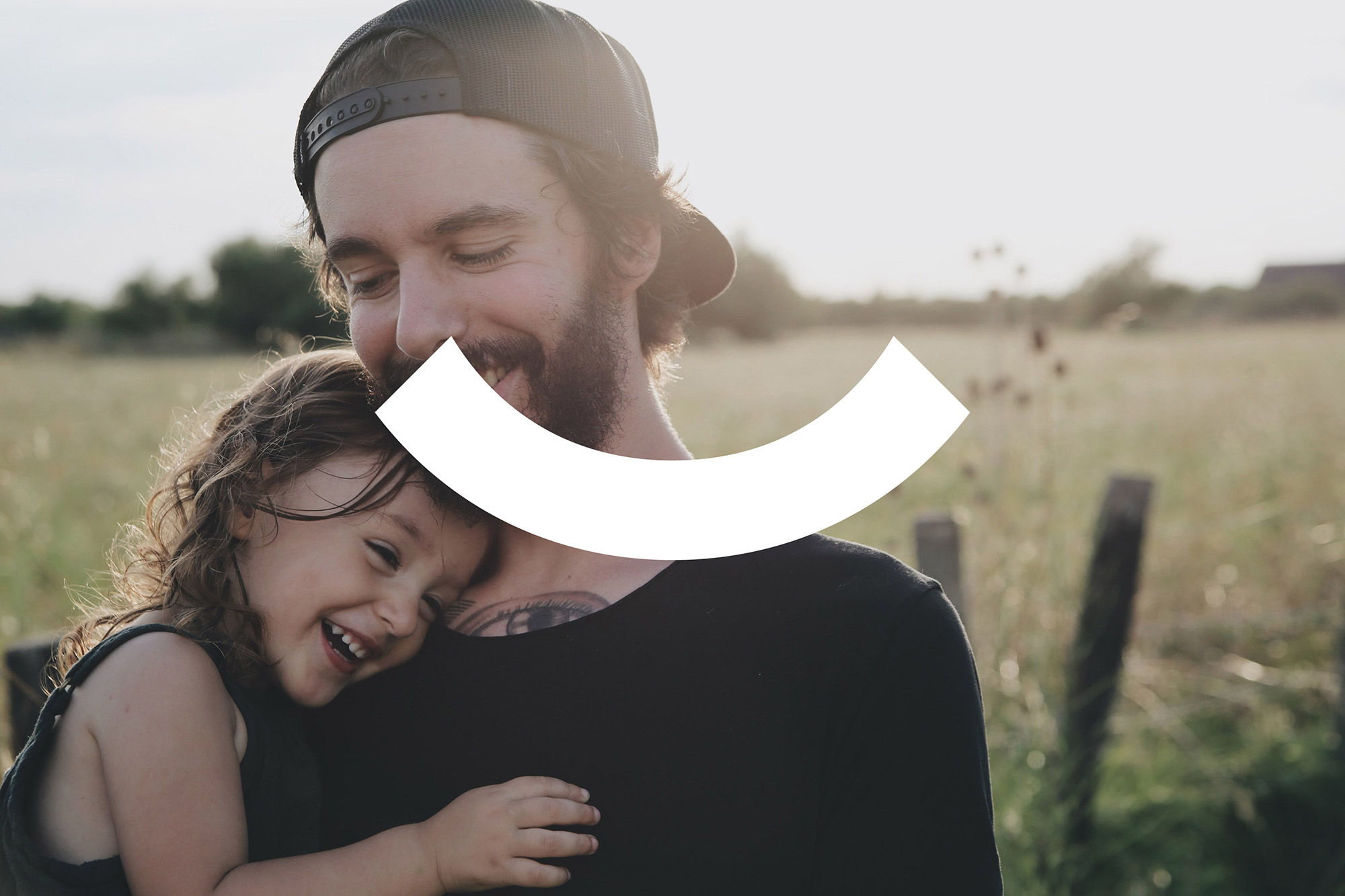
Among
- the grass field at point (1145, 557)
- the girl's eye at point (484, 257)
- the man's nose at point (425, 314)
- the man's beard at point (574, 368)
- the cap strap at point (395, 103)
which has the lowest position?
the grass field at point (1145, 557)

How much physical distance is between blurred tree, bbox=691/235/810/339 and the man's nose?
38.5 meters

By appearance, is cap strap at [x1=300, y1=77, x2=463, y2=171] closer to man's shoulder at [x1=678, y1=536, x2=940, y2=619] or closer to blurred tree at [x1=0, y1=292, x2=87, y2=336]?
man's shoulder at [x1=678, y1=536, x2=940, y2=619]

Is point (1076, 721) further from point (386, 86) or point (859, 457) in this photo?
point (386, 86)

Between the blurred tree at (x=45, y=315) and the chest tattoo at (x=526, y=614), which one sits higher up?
the blurred tree at (x=45, y=315)

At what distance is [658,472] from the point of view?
1271mm

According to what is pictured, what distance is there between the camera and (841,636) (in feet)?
3.66

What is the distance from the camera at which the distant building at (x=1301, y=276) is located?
34.9 m

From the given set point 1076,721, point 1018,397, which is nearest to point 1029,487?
point 1018,397

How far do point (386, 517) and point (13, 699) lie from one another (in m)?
0.89

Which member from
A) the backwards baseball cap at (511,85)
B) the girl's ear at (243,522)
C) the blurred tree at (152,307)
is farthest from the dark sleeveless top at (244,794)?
the blurred tree at (152,307)

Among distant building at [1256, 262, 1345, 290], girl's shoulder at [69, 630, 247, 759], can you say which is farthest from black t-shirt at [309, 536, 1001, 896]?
distant building at [1256, 262, 1345, 290]

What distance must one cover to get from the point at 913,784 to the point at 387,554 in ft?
2.84

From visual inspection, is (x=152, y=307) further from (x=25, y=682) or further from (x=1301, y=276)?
(x=1301, y=276)

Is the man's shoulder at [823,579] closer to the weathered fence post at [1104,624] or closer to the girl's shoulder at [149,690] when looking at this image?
the girl's shoulder at [149,690]
